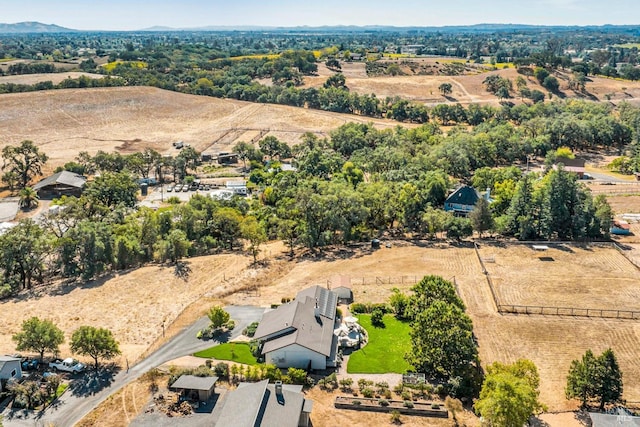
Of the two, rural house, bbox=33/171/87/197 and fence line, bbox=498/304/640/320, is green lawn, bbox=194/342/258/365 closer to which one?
fence line, bbox=498/304/640/320

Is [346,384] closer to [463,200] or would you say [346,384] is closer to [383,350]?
[383,350]

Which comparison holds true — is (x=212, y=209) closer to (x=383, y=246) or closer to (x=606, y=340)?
(x=383, y=246)

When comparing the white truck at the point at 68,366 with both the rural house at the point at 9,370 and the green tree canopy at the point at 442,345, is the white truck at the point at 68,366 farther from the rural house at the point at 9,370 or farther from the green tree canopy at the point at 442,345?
the green tree canopy at the point at 442,345

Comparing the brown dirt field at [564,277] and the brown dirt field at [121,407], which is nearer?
the brown dirt field at [121,407]

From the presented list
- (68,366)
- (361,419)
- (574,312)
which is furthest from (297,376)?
(574,312)

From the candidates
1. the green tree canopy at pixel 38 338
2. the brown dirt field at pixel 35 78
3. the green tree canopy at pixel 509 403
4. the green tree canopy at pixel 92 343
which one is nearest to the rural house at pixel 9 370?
the green tree canopy at pixel 38 338
